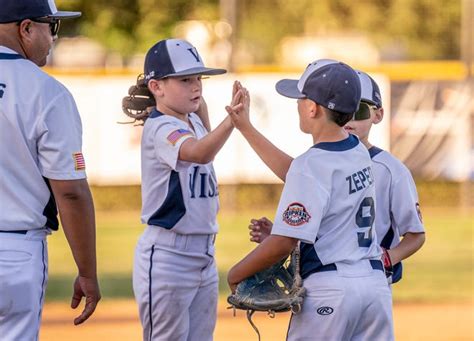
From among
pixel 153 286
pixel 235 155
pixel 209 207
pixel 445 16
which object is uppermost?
pixel 209 207

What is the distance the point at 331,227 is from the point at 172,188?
0.92 metres

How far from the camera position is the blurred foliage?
2062cm

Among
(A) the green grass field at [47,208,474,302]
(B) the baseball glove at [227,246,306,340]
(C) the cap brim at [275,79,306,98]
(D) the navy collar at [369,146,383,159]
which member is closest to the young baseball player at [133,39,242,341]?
(C) the cap brim at [275,79,306,98]

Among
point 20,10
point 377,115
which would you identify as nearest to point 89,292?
point 20,10

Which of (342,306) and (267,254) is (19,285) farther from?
(342,306)

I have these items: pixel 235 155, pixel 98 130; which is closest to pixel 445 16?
pixel 235 155

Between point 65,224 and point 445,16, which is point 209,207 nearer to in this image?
point 65,224

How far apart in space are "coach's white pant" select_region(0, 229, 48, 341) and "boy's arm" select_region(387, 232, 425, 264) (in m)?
1.51

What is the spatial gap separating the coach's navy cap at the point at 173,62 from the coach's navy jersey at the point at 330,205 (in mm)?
891

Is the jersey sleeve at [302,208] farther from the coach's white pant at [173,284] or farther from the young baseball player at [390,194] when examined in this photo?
the coach's white pant at [173,284]

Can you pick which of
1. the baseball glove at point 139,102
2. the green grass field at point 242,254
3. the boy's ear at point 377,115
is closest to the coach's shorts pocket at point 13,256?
the baseball glove at point 139,102

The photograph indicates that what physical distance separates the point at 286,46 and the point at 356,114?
1655 cm

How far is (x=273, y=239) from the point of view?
426 centimetres

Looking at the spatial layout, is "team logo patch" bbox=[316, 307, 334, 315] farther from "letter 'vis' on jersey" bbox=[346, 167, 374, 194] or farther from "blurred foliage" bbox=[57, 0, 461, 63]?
"blurred foliage" bbox=[57, 0, 461, 63]
